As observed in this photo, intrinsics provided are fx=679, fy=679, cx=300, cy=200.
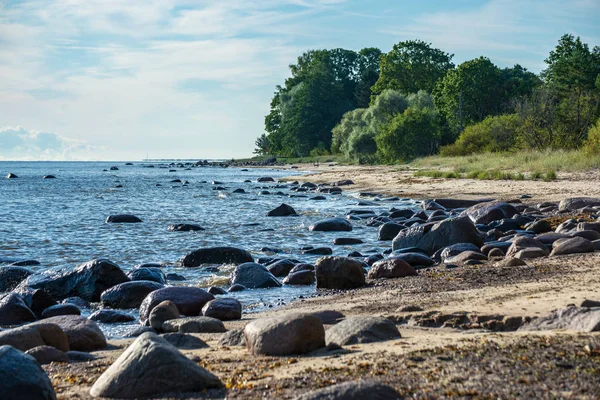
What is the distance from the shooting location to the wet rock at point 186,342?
602 cm

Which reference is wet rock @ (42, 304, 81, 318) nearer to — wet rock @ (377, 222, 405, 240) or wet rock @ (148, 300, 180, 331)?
wet rock @ (148, 300, 180, 331)

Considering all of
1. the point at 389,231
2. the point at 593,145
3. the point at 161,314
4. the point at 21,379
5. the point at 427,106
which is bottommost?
the point at 389,231

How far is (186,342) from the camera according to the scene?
6113 millimetres

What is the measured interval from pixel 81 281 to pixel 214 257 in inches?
129

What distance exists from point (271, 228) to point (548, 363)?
15.9m

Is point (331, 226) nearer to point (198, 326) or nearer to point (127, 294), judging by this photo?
point (127, 294)

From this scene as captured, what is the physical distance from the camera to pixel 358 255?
13.5 metres

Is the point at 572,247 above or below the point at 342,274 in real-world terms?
above

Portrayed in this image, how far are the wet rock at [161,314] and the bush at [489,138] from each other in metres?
41.7

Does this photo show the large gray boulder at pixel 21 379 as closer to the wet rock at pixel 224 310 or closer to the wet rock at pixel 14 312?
the wet rock at pixel 224 310

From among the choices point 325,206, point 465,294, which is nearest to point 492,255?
point 465,294

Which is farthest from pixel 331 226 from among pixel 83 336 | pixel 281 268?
pixel 83 336

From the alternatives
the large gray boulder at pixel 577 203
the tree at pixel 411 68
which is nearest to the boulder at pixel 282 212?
the large gray boulder at pixel 577 203

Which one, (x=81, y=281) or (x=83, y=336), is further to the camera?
(x=81, y=281)
